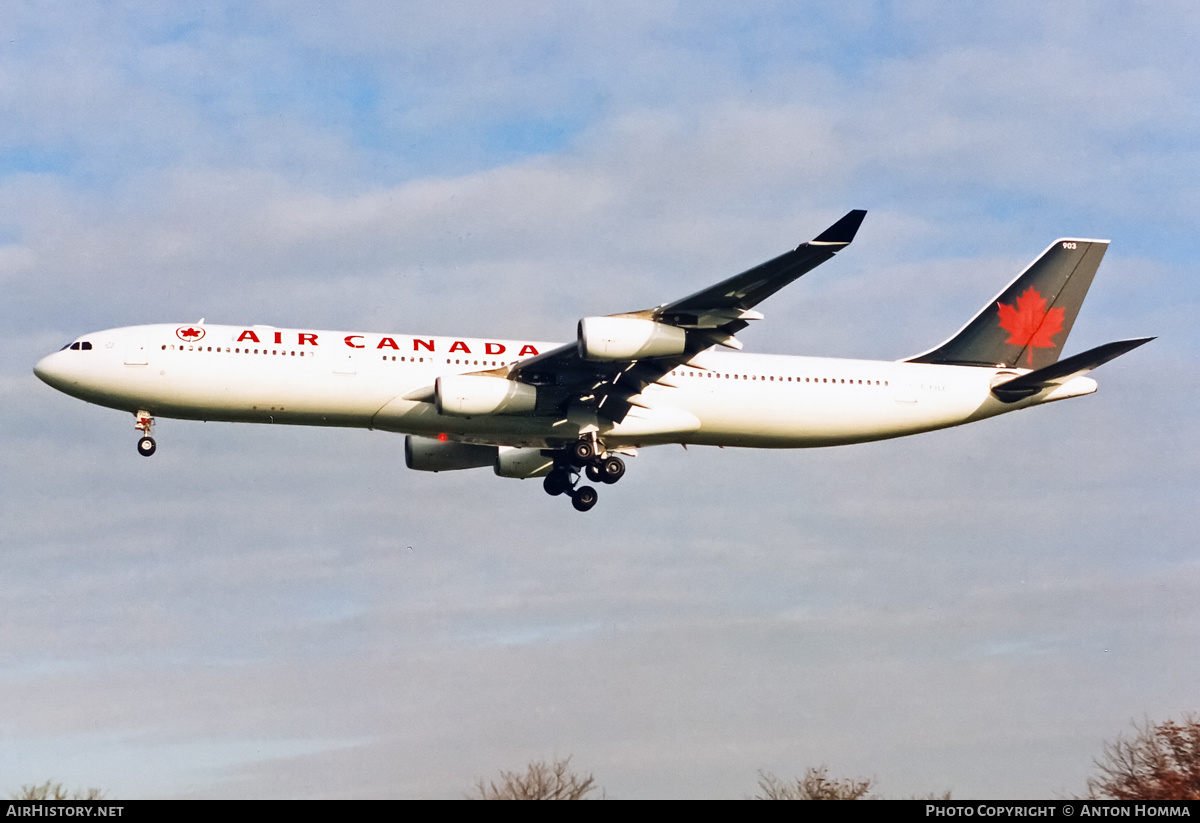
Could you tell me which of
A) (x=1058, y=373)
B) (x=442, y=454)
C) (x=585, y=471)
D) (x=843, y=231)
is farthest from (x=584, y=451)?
(x=1058, y=373)

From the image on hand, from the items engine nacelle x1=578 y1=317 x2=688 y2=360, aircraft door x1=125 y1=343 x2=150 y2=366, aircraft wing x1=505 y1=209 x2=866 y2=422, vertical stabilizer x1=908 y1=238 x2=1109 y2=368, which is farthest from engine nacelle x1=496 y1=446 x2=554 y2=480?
vertical stabilizer x1=908 y1=238 x2=1109 y2=368

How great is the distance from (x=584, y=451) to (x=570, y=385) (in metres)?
2.67

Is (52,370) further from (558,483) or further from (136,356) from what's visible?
(558,483)

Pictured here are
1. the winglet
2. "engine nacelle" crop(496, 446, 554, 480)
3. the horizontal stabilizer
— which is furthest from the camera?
"engine nacelle" crop(496, 446, 554, 480)

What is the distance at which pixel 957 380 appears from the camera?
47.2m

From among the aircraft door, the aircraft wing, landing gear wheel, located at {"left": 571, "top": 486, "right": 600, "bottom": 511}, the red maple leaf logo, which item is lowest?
landing gear wheel, located at {"left": 571, "top": 486, "right": 600, "bottom": 511}

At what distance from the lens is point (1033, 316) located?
49.9 m

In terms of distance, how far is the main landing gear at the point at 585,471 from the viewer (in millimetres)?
43781

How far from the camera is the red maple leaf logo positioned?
163 ft

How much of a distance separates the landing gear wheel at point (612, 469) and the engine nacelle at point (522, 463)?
2.83 m

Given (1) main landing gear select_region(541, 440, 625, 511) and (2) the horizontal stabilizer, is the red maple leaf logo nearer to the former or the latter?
(2) the horizontal stabilizer

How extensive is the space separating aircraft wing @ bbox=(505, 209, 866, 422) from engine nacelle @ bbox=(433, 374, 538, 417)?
0.52 m
